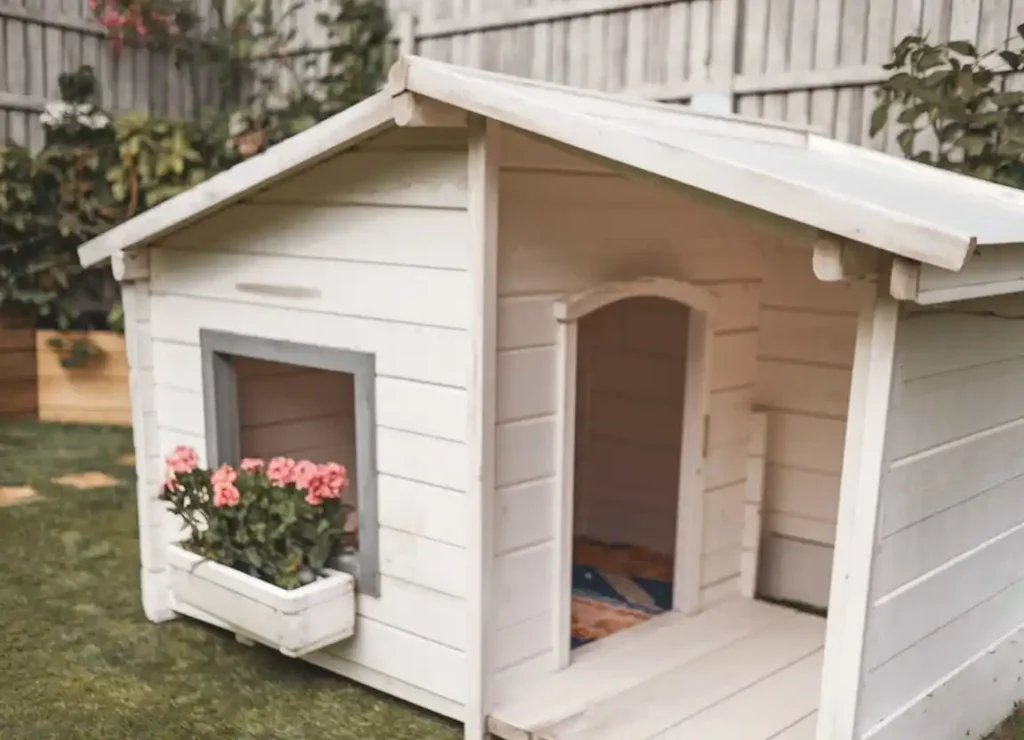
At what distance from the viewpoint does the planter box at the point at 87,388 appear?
5859mm

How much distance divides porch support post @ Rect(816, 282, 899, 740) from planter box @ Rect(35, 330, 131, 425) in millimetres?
4776

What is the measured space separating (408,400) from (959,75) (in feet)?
8.00

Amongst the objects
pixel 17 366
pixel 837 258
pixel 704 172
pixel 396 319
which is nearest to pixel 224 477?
pixel 396 319

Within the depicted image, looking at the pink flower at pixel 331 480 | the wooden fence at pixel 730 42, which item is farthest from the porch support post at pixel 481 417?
the wooden fence at pixel 730 42

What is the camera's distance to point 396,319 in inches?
102

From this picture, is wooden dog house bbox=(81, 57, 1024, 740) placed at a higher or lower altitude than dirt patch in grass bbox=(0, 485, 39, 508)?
higher

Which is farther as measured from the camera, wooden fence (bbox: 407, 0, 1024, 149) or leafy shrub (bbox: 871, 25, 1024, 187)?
wooden fence (bbox: 407, 0, 1024, 149)

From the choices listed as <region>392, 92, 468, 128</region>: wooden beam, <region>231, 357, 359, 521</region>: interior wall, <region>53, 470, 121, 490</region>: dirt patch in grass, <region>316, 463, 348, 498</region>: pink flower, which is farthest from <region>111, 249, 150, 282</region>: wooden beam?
<region>53, 470, 121, 490</region>: dirt patch in grass

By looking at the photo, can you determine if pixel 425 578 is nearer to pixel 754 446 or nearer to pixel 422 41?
pixel 754 446

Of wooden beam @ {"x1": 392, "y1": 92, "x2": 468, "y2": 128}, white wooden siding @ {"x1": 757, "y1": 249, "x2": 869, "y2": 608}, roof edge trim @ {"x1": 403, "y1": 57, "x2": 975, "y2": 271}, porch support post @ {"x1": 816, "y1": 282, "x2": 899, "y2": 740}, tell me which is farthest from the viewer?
white wooden siding @ {"x1": 757, "y1": 249, "x2": 869, "y2": 608}

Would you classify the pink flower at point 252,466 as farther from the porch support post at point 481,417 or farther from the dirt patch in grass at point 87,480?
the dirt patch in grass at point 87,480

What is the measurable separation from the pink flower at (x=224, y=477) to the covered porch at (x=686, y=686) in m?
0.97

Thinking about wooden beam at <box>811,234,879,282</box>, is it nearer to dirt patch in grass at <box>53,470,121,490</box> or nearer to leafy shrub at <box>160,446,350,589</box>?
leafy shrub at <box>160,446,350,589</box>

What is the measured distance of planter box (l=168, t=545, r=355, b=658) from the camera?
2631mm
